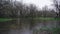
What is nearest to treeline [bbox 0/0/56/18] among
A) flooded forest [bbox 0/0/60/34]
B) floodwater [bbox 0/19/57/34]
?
flooded forest [bbox 0/0/60/34]

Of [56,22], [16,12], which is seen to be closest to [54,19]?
[56,22]

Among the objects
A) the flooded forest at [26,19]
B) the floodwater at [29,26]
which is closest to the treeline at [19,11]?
the flooded forest at [26,19]

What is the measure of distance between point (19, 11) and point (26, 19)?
160mm

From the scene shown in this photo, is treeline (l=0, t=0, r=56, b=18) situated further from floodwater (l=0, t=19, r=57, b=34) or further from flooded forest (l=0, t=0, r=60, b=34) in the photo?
floodwater (l=0, t=19, r=57, b=34)

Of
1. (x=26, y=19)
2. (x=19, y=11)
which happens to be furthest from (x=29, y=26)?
(x=19, y=11)

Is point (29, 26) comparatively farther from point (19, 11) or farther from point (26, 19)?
point (19, 11)

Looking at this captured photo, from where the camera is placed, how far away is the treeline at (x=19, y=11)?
5.22 feet

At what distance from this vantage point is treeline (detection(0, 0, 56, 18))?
1.59m

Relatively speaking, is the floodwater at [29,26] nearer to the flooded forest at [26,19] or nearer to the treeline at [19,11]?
the flooded forest at [26,19]

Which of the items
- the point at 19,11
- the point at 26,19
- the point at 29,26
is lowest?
the point at 29,26

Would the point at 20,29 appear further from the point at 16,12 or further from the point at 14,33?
the point at 16,12

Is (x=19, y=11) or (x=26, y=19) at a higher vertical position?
(x=19, y=11)

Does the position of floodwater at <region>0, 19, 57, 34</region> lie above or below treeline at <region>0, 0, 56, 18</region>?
below

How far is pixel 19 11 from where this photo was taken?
161cm
